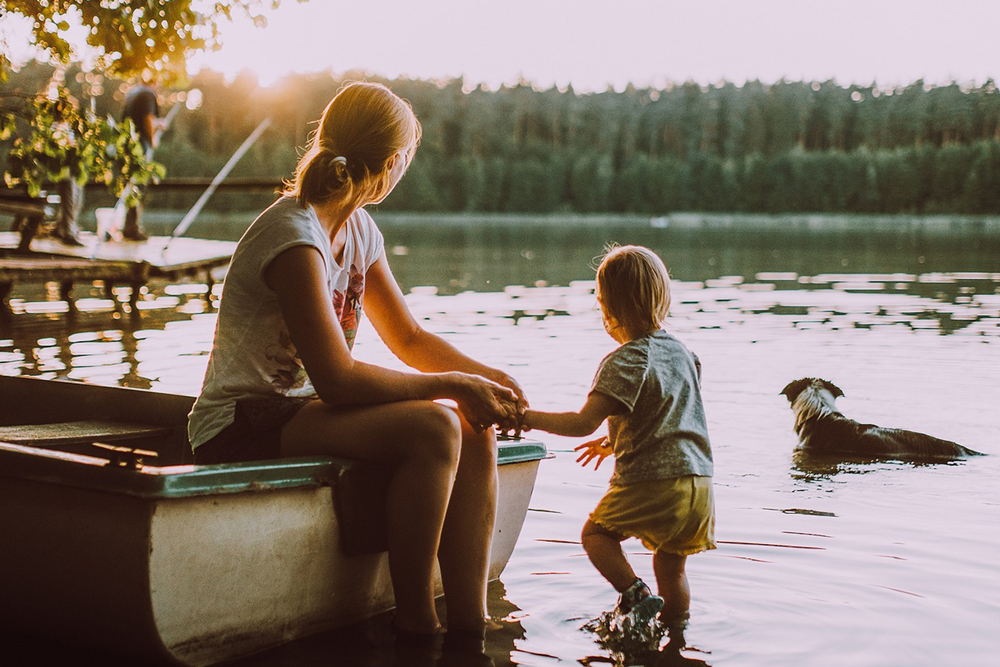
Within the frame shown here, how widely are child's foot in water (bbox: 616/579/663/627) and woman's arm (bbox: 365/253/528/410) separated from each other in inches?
31.2

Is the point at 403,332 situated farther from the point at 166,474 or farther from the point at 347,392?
the point at 166,474

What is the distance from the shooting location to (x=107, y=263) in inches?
435

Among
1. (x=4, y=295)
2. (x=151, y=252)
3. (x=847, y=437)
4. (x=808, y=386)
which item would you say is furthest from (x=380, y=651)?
(x=4, y=295)

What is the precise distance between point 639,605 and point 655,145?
12101 centimetres

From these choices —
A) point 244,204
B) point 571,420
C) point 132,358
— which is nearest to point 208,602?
point 571,420

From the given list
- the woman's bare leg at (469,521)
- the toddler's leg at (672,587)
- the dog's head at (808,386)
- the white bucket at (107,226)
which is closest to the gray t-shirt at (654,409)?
the toddler's leg at (672,587)

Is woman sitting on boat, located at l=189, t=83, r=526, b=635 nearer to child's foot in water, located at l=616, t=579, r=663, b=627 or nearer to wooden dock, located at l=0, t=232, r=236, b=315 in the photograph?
child's foot in water, located at l=616, t=579, r=663, b=627

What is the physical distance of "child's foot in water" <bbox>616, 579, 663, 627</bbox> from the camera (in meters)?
3.38

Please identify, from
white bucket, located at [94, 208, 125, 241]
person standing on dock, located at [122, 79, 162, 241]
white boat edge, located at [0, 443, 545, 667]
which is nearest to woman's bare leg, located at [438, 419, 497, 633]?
white boat edge, located at [0, 443, 545, 667]

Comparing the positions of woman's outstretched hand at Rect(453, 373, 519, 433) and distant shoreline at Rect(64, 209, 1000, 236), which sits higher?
woman's outstretched hand at Rect(453, 373, 519, 433)

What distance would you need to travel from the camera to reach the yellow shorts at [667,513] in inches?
133

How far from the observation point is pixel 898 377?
29.5ft

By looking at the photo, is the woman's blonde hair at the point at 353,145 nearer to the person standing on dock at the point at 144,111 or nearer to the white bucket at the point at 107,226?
the person standing on dock at the point at 144,111

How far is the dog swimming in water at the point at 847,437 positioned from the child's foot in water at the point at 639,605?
3193mm
